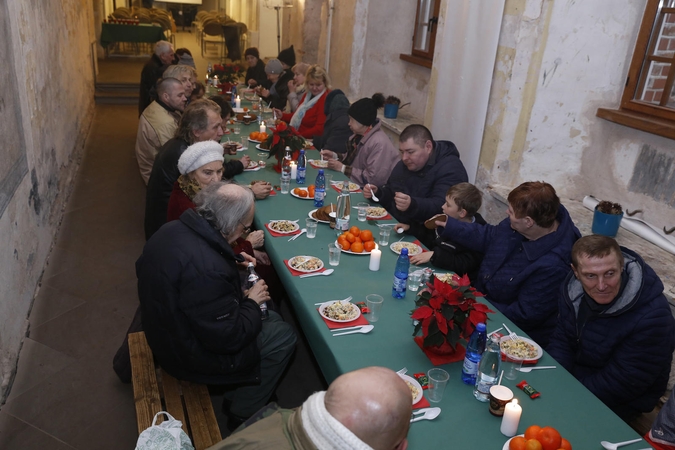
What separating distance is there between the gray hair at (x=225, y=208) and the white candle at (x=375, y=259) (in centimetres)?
83

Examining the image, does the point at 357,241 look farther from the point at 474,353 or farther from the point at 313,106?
the point at 313,106

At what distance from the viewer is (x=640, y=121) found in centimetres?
403

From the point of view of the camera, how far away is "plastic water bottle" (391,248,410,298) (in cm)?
281

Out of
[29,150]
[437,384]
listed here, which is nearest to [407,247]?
[437,384]

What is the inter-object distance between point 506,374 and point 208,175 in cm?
236

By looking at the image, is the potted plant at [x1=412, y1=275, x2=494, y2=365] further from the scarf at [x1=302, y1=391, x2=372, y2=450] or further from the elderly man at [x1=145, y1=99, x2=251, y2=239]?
the elderly man at [x1=145, y1=99, x2=251, y2=239]

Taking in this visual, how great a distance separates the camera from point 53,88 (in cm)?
618

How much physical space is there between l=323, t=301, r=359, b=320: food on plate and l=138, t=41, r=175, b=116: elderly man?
264 inches

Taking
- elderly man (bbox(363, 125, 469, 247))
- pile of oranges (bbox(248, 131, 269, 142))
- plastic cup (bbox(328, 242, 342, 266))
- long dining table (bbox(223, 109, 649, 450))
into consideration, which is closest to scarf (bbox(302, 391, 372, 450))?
long dining table (bbox(223, 109, 649, 450))

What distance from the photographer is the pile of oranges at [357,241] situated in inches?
133

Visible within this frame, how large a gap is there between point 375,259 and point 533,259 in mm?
921

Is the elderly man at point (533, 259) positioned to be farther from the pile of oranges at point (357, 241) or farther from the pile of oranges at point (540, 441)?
the pile of oranges at point (540, 441)

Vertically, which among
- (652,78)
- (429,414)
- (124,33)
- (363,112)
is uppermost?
(652,78)

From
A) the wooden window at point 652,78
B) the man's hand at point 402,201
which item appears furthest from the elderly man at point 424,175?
the wooden window at point 652,78
